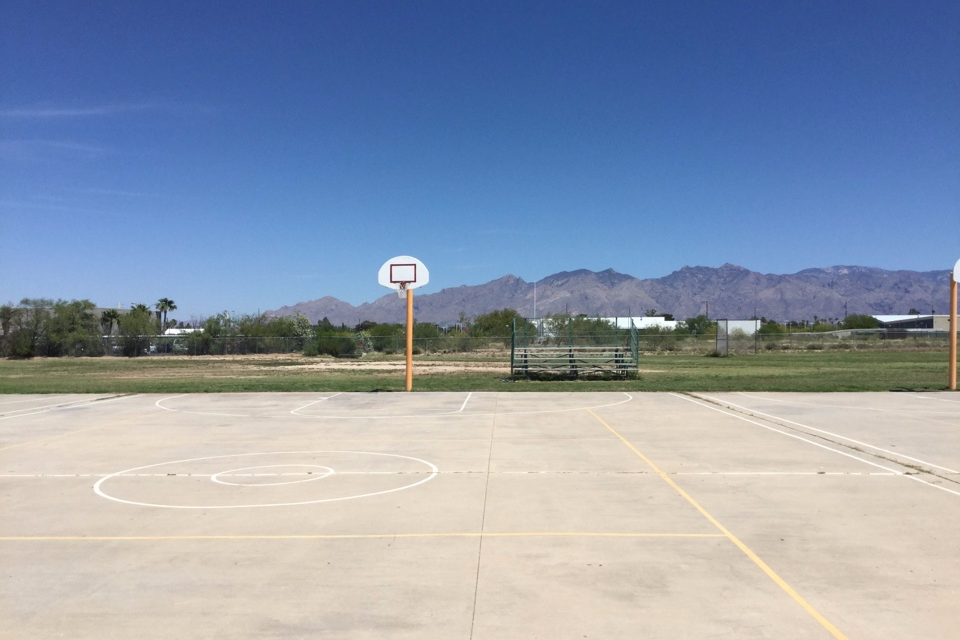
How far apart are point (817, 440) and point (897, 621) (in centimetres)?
826

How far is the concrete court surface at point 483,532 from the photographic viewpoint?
504 cm

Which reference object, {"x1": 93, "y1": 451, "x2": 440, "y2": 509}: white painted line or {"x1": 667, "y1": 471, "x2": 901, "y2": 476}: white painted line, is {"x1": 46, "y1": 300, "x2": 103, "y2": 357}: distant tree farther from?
{"x1": 667, "y1": 471, "x2": 901, "y2": 476}: white painted line

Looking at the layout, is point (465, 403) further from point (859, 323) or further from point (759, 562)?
point (859, 323)

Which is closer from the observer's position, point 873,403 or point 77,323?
point 873,403

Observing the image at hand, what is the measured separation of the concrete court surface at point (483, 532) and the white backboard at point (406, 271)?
10953mm

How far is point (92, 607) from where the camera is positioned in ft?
17.3

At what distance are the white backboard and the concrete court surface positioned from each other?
431 inches

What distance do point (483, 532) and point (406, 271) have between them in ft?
59.6

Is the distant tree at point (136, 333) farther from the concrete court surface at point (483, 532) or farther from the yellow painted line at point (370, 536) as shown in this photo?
the yellow painted line at point (370, 536)

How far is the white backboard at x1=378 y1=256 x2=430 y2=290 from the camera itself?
24.6m

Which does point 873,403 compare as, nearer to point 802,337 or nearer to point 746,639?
point 746,639

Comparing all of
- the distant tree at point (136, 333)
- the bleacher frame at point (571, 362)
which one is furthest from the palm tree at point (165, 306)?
the bleacher frame at point (571, 362)

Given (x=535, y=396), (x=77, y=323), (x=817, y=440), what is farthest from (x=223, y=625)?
(x=77, y=323)

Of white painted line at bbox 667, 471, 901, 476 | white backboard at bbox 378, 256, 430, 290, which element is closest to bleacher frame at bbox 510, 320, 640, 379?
white backboard at bbox 378, 256, 430, 290
